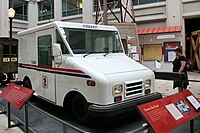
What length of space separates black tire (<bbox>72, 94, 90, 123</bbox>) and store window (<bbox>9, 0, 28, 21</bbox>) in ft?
71.3

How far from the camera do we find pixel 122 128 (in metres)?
4.01

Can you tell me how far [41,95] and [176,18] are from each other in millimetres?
12595

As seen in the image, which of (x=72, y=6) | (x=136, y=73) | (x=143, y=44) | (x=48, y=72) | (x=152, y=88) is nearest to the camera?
(x=136, y=73)

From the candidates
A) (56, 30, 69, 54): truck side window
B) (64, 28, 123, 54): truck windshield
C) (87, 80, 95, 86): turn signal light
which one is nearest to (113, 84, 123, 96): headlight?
(87, 80, 95, 86): turn signal light

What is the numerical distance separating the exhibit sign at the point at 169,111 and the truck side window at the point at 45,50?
3.20 meters

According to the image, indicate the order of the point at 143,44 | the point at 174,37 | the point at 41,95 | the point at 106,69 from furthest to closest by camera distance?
the point at 143,44 → the point at 174,37 → the point at 41,95 → the point at 106,69

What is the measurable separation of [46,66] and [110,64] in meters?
1.84

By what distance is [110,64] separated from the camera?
429 cm

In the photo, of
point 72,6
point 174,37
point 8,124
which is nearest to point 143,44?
point 174,37

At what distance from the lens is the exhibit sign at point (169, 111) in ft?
7.43

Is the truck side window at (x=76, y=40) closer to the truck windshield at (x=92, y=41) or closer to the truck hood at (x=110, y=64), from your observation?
the truck windshield at (x=92, y=41)

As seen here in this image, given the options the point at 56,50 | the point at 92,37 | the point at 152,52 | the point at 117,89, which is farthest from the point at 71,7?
the point at 117,89

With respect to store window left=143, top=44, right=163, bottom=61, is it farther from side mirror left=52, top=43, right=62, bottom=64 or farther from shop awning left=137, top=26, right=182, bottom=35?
side mirror left=52, top=43, right=62, bottom=64

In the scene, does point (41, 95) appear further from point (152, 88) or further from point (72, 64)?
point (152, 88)
